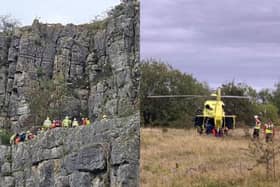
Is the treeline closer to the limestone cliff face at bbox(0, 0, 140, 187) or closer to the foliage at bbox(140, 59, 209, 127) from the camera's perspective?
the foliage at bbox(140, 59, 209, 127)

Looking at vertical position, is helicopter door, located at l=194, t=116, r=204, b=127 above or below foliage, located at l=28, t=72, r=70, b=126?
below

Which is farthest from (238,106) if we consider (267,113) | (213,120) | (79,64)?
(79,64)

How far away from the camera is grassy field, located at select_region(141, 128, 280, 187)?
54.7 ft

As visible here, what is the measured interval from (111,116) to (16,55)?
19.1m

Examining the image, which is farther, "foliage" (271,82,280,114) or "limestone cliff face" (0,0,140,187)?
"foliage" (271,82,280,114)

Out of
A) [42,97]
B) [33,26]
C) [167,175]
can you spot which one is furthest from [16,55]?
[167,175]

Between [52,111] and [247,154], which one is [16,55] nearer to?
[52,111]

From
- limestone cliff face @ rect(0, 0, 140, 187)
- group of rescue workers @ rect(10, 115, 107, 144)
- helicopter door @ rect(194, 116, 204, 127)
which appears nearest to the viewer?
limestone cliff face @ rect(0, 0, 140, 187)

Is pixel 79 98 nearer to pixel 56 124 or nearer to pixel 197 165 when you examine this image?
pixel 56 124

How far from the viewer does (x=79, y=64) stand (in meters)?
32.3

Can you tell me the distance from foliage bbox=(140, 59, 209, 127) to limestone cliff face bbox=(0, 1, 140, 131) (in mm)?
5559

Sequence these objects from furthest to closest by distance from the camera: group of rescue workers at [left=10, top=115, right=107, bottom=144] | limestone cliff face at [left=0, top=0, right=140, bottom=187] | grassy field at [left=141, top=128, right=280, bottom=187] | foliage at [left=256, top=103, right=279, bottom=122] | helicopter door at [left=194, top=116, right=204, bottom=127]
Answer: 1. foliage at [left=256, top=103, right=279, bottom=122]
2. helicopter door at [left=194, top=116, right=204, bottom=127]
3. group of rescue workers at [left=10, top=115, right=107, bottom=144]
4. limestone cliff face at [left=0, top=0, right=140, bottom=187]
5. grassy field at [left=141, top=128, right=280, bottom=187]

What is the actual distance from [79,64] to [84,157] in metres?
14.1

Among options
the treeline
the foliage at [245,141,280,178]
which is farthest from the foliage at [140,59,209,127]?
the foliage at [245,141,280,178]
